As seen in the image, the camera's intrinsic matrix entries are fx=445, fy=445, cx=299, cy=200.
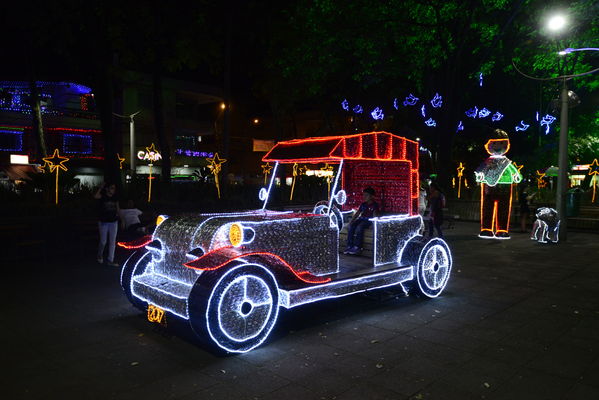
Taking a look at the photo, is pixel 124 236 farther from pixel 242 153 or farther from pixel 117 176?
pixel 242 153

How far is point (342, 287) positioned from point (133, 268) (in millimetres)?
2681

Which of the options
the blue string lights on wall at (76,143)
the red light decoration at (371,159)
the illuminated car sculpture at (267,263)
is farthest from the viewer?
the blue string lights on wall at (76,143)

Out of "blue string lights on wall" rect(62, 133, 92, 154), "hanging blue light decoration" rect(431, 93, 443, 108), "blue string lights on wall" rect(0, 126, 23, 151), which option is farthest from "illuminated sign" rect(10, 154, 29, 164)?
"hanging blue light decoration" rect(431, 93, 443, 108)

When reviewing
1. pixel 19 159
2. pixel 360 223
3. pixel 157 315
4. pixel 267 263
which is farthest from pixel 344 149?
pixel 19 159

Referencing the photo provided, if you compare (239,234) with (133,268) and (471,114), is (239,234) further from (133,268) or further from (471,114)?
(471,114)

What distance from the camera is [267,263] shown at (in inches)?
198

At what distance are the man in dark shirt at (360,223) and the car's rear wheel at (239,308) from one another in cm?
237

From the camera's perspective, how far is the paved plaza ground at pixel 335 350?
3936 millimetres

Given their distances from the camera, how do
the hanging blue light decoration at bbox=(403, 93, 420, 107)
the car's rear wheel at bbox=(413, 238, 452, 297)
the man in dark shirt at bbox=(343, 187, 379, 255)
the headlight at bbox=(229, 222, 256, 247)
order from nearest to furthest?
the headlight at bbox=(229, 222, 256, 247), the car's rear wheel at bbox=(413, 238, 452, 297), the man in dark shirt at bbox=(343, 187, 379, 255), the hanging blue light decoration at bbox=(403, 93, 420, 107)

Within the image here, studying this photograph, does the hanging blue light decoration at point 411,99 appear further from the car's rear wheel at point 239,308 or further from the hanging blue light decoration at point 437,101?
the car's rear wheel at point 239,308

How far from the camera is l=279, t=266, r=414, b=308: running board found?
5113 millimetres

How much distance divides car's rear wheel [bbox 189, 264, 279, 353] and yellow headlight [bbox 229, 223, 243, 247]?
0.30m

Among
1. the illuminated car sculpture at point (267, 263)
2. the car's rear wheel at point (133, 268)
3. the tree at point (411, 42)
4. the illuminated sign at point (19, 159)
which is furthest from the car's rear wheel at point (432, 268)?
the illuminated sign at point (19, 159)

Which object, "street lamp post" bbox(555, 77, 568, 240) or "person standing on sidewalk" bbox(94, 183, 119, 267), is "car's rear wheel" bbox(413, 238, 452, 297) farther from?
"street lamp post" bbox(555, 77, 568, 240)
